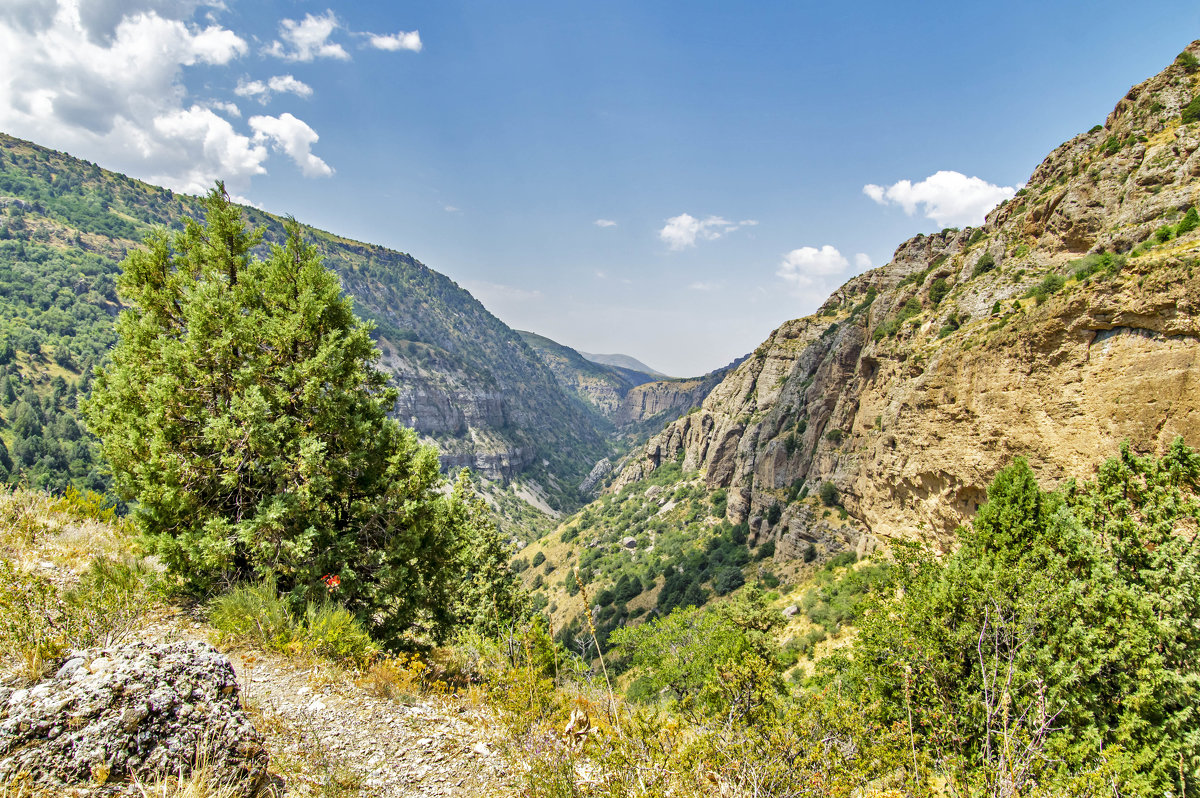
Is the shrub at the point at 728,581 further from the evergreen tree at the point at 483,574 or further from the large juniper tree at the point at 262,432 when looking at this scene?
the large juniper tree at the point at 262,432

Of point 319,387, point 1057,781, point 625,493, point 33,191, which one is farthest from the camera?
point 33,191

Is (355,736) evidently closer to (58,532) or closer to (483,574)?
(58,532)

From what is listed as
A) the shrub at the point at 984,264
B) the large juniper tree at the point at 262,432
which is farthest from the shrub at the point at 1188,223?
the large juniper tree at the point at 262,432

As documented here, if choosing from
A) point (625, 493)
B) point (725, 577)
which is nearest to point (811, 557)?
point (725, 577)

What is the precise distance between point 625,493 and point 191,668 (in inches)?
4547

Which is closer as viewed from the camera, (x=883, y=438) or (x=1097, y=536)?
(x=1097, y=536)

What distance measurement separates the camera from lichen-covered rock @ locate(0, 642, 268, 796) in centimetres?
310

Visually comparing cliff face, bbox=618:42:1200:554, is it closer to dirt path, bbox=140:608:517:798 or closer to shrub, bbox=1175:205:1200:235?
shrub, bbox=1175:205:1200:235

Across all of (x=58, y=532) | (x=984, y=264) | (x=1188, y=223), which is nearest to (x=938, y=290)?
(x=984, y=264)

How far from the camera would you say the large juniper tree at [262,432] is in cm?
902

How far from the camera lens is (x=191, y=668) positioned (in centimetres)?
414

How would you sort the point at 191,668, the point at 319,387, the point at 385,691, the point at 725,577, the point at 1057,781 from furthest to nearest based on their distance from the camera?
the point at 725,577 < the point at 319,387 < the point at 385,691 < the point at 1057,781 < the point at 191,668

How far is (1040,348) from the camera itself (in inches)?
802

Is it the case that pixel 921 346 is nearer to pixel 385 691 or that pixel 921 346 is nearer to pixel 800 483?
pixel 800 483
